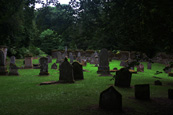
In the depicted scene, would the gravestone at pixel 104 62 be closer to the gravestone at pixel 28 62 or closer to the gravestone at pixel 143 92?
the gravestone at pixel 143 92

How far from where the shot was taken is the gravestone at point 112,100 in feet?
17.2

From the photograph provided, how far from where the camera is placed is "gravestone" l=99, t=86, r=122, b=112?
523 cm

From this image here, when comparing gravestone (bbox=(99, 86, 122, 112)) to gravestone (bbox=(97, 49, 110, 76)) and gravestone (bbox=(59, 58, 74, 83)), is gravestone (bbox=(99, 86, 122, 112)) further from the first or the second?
gravestone (bbox=(97, 49, 110, 76))

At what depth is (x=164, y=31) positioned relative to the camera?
3.97 metres

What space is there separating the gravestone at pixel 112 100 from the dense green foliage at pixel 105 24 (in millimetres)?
1740

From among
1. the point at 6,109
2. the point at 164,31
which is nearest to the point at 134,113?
the point at 164,31

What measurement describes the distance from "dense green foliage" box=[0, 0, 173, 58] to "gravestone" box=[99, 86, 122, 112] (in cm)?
174

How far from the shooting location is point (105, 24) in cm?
1266

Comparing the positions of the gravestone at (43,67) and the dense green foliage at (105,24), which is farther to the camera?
the gravestone at (43,67)

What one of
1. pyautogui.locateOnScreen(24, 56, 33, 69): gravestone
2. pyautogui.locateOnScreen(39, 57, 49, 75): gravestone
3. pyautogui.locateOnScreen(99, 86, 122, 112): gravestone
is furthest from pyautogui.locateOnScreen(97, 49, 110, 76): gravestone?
pyautogui.locateOnScreen(24, 56, 33, 69): gravestone

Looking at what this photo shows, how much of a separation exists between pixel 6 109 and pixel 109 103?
10.8 feet

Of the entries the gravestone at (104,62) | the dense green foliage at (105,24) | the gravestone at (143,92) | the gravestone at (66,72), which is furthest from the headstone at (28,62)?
the gravestone at (143,92)

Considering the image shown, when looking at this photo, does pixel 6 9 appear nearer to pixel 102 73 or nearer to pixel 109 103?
pixel 102 73

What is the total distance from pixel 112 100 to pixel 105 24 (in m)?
8.33
